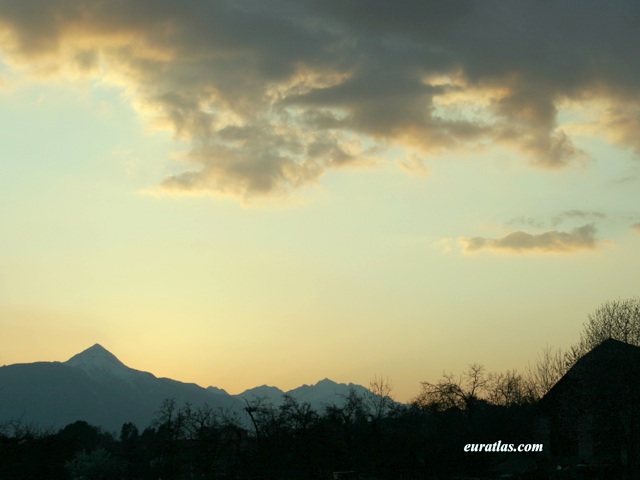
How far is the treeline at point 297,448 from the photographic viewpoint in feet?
187

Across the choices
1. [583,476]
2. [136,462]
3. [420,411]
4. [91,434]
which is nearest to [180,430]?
[136,462]

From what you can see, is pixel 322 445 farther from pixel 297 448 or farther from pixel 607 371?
pixel 607 371

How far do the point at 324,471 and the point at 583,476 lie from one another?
21.3m

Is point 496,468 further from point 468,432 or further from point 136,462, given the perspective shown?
point 136,462

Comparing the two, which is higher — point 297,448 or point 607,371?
point 607,371

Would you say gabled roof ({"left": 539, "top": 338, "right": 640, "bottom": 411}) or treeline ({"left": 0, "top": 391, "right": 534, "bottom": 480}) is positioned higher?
gabled roof ({"left": 539, "top": 338, "right": 640, "bottom": 411})

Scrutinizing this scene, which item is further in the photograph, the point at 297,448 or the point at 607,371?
the point at 297,448

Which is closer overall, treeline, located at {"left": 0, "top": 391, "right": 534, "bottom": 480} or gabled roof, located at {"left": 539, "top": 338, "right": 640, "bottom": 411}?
gabled roof, located at {"left": 539, "top": 338, "right": 640, "bottom": 411}

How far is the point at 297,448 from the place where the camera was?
63.0 metres

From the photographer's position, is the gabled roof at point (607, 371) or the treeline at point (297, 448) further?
the treeline at point (297, 448)

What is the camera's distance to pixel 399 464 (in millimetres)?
56344

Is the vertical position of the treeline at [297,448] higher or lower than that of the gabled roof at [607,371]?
lower

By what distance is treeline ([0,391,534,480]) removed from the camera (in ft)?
187

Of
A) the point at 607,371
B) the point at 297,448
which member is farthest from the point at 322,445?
the point at 607,371
